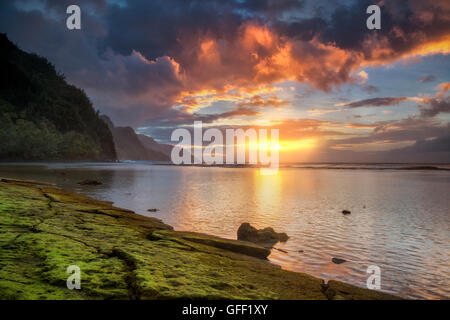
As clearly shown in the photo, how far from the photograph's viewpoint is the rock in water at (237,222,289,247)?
13.9 meters

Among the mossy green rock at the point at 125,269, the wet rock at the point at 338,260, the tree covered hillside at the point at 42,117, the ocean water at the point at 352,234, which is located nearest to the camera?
the mossy green rock at the point at 125,269

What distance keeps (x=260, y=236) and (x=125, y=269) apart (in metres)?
9.40

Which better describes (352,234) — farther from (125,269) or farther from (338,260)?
(125,269)

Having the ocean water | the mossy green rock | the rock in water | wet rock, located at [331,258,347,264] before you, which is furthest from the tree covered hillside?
wet rock, located at [331,258,347,264]

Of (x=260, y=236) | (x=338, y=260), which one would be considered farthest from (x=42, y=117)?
(x=338, y=260)

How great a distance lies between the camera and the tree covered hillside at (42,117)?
114006mm

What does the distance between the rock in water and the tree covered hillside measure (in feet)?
415

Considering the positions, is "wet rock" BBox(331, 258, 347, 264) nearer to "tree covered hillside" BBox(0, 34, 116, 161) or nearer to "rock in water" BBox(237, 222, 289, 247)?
"rock in water" BBox(237, 222, 289, 247)

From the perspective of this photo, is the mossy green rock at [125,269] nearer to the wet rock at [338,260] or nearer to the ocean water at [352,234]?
the ocean water at [352,234]

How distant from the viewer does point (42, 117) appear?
13888 cm

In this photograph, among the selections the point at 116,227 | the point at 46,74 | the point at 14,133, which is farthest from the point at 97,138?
the point at 116,227

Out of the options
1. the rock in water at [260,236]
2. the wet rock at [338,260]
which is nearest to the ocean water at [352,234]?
the wet rock at [338,260]

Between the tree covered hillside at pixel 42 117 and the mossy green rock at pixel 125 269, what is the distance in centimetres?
12786

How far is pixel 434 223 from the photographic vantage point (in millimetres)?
19500
